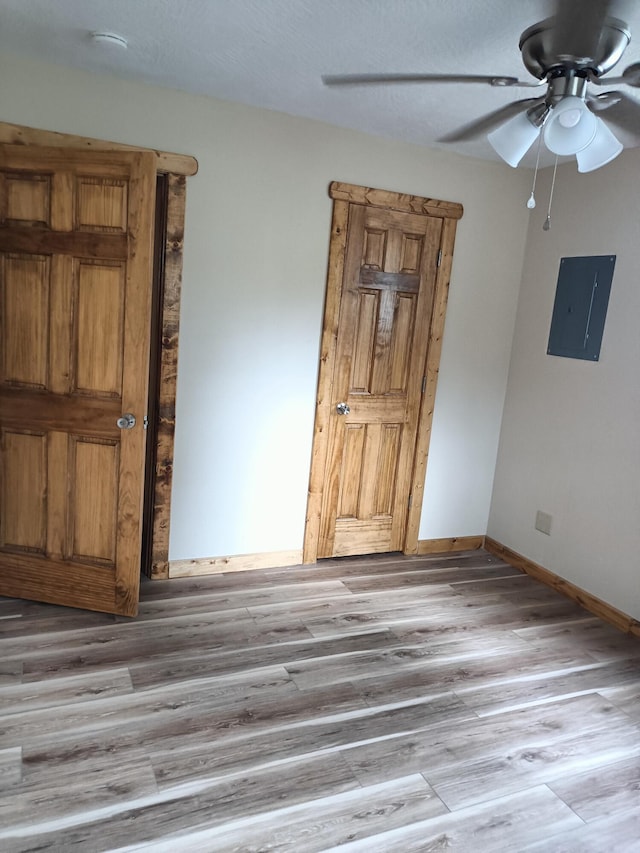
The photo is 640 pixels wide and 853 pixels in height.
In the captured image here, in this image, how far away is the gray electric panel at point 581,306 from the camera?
345 cm

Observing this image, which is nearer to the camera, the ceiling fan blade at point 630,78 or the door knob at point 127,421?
the ceiling fan blade at point 630,78

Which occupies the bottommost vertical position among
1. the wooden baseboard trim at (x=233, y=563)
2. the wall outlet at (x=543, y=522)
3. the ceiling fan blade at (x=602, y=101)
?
the wooden baseboard trim at (x=233, y=563)

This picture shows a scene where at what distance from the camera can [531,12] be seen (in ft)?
6.53

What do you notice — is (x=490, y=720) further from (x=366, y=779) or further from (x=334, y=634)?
(x=334, y=634)

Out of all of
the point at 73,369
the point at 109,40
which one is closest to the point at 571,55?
the point at 109,40

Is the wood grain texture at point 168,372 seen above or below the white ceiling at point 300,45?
below

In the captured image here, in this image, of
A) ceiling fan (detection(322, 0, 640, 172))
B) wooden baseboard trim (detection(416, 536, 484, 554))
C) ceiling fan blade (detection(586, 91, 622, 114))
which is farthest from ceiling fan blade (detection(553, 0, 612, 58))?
wooden baseboard trim (detection(416, 536, 484, 554))

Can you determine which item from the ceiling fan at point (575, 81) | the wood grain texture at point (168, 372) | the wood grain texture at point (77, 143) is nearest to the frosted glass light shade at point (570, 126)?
the ceiling fan at point (575, 81)

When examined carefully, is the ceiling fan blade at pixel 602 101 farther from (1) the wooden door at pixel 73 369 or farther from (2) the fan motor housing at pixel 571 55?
(1) the wooden door at pixel 73 369

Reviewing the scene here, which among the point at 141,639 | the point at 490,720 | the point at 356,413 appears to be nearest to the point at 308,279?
the point at 356,413

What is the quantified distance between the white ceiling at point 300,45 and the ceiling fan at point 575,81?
0.06m

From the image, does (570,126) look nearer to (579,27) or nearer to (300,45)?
(579,27)

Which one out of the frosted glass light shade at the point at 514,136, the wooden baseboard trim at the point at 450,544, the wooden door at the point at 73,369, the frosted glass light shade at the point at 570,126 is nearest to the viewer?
the frosted glass light shade at the point at 570,126

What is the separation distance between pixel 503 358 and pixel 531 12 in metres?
2.38
